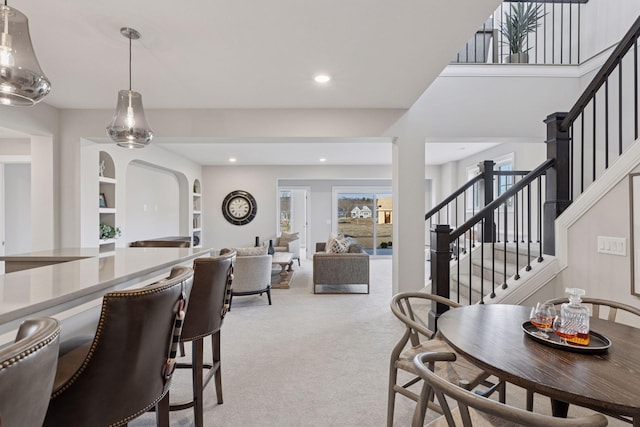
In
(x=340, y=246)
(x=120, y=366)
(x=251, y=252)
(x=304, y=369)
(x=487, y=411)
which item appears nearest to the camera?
(x=487, y=411)

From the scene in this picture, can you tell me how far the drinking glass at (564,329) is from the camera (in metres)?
1.30

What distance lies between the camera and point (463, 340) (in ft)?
4.34

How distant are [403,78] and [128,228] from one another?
4.99 metres

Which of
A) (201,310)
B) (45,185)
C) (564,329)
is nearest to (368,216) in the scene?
(45,185)

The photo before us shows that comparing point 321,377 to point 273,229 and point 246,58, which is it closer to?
point 246,58

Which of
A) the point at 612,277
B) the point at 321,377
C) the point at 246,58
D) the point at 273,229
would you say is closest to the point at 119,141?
the point at 246,58

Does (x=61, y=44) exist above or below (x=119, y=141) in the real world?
above

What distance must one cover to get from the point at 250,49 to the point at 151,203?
4909 millimetres

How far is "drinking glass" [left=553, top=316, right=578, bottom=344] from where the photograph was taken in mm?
1302

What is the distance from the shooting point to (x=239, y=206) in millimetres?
8484

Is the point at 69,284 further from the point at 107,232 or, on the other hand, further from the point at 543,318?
the point at 107,232

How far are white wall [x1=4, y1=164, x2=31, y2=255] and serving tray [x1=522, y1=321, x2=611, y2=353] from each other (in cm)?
704

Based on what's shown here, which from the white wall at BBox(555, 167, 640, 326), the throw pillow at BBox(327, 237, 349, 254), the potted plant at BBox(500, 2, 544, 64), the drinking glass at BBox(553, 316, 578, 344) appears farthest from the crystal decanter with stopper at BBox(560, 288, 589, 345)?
the throw pillow at BBox(327, 237, 349, 254)

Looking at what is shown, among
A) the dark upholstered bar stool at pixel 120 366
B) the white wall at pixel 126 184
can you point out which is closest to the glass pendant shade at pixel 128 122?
the dark upholstered bar stool at pixel 120 366
